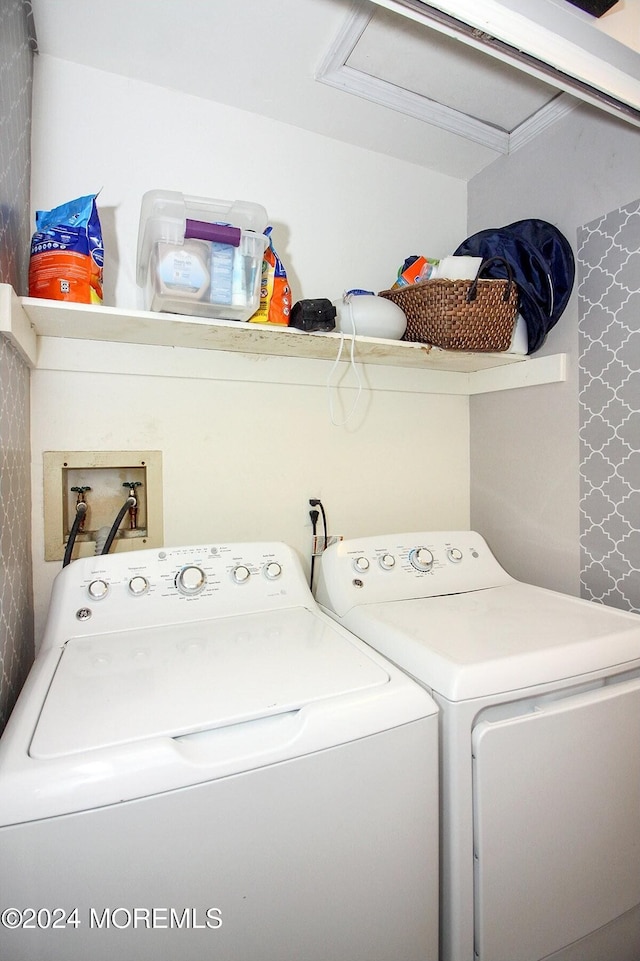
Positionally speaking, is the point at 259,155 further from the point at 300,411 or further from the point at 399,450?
the point at 399,450

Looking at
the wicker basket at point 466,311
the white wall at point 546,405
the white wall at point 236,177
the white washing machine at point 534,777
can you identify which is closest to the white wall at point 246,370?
the white wall at point 236,177

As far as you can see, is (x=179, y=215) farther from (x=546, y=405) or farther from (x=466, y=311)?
(x=546, y=405)

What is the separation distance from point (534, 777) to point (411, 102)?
1764 mm

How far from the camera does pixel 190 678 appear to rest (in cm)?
88

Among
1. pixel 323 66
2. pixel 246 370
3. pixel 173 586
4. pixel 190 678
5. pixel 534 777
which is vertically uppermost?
pixel 323 66

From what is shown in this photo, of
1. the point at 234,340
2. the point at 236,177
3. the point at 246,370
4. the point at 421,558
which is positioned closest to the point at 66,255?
the point at 234,340

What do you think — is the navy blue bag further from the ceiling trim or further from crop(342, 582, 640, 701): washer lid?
crop(342, 582, 640, 701): washer lid

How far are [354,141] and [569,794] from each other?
1.89 metres

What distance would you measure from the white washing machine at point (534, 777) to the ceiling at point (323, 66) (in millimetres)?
1444

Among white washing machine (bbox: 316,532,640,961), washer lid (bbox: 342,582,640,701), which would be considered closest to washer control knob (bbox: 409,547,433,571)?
washer lid (bbox: 342,582,640,701)

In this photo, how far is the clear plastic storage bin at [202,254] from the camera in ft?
3.50

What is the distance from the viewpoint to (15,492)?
41.4 inches

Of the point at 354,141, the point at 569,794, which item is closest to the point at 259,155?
the point at 354,141

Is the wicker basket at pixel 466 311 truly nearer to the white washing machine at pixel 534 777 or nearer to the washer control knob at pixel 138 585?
the white washing machine at pixel 534 777
